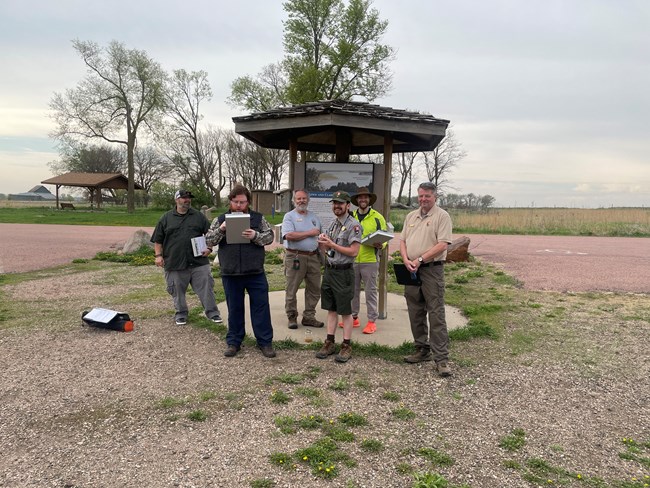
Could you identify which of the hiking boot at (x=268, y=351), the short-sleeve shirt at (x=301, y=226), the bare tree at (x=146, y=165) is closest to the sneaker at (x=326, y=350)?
the hiking boot at (x=268, y=351)

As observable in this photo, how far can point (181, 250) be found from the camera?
6.02m

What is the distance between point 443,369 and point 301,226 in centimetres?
233

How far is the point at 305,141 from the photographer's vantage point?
320 inches

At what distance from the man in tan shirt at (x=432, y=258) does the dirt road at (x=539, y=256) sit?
580cm

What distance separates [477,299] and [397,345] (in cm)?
345

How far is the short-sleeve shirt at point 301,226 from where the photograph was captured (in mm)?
5559

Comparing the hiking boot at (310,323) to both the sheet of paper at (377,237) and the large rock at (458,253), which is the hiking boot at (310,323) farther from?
the large rock at (458,253)

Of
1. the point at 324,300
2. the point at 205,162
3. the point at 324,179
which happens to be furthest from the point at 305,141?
the point at 205,162

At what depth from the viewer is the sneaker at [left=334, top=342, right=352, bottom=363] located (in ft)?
15.9

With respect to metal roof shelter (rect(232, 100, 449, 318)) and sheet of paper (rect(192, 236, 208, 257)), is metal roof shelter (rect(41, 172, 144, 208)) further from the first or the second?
sheet of paper (rect(192, 236, 208, 257))

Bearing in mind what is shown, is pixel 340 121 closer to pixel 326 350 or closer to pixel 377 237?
pixel 377 237

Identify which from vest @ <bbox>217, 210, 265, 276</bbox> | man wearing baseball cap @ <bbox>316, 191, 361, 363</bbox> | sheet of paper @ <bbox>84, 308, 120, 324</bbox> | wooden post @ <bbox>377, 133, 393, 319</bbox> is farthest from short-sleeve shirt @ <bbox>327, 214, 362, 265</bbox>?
sheet of paper @ <bbox>84, 308, 120, 324</bbox>

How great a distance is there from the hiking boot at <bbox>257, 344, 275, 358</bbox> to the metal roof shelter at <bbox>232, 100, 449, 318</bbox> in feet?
6.77

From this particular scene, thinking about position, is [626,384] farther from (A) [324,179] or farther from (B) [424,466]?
(A) [324,179]
